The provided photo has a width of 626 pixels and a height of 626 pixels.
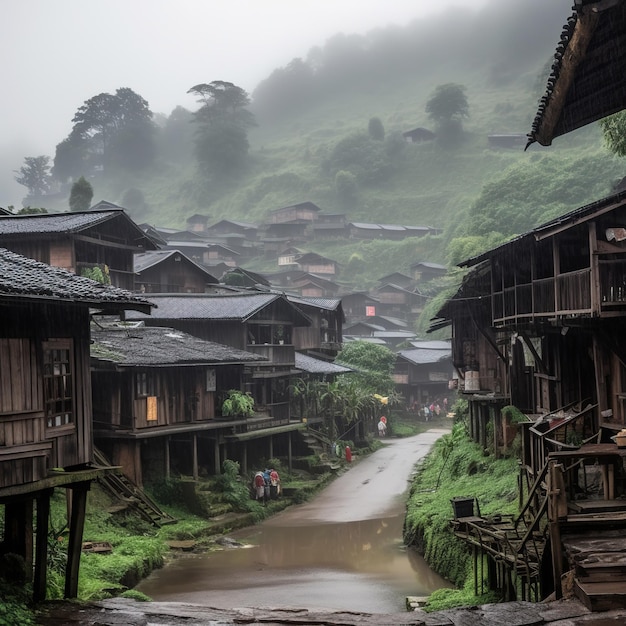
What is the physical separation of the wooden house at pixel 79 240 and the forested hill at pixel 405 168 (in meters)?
34.8

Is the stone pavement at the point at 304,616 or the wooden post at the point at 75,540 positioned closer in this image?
the stone pavement at the point at 304,616

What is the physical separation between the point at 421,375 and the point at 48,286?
5319cm

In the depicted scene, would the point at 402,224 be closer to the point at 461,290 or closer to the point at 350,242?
the point at 350,242

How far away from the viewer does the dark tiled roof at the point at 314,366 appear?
46756 millimetres

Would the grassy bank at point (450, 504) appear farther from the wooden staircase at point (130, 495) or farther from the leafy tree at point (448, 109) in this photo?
the leafy tree at point (448, 109)

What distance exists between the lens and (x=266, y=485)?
3484 cm

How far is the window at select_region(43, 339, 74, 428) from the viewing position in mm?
16109

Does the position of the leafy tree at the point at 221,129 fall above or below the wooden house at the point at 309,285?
above

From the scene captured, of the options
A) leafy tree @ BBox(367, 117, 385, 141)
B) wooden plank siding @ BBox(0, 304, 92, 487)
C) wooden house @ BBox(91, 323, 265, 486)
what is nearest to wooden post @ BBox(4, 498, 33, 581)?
wooden plank siding @ BBox(0, 304, 92, 487)

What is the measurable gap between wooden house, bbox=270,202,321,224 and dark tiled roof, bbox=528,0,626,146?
316ft

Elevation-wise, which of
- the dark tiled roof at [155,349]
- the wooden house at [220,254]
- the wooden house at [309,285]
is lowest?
the dark tiled roof at [155,349]

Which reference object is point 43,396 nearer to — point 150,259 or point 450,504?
point 450,504

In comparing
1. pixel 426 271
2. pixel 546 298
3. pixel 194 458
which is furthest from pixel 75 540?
pixel 426 271

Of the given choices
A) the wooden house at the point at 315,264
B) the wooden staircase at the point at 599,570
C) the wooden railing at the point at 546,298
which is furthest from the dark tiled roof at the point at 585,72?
the wooden house at the point at 315,264
